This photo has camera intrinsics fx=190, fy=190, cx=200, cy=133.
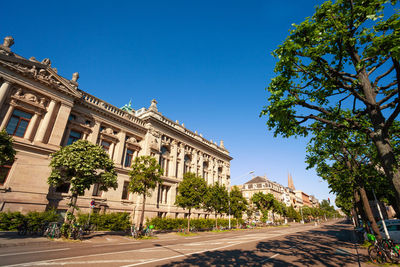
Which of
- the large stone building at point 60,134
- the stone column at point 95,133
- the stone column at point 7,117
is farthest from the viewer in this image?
the stone column at point 95,133

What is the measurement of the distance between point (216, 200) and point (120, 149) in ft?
63.3

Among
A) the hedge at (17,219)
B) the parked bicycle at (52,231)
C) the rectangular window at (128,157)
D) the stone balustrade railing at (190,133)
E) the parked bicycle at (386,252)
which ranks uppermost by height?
the stone balustrade railing at (190,133)

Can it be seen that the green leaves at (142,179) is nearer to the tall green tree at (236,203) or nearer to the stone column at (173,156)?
the stone column at (173,156)

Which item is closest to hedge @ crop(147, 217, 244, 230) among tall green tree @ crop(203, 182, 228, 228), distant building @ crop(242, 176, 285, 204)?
tall green tree @ crop(203, 182, 228, 228)

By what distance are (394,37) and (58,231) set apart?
74.2ft

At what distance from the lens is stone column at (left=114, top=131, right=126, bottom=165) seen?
92.4 feet

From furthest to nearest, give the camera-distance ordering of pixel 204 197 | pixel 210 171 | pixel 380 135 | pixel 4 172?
1. pixel 210 171
2. pixel 204 197
3. pixel 4 172
4. pixel 380 135

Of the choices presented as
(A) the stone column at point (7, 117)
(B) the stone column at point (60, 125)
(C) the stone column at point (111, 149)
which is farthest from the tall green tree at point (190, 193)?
(A) the stone column at point (7, 117)

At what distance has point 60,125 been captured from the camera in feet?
72.6

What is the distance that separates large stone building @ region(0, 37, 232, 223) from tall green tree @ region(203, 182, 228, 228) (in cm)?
537

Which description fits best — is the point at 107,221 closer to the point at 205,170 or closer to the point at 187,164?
the point at 187,164

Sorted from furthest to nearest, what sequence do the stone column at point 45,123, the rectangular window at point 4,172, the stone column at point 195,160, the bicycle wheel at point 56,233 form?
the stone column at point 195,160, the stone column at point 45,123, the rectangular window at point 4,172, the bicycle wheel at point 56,233

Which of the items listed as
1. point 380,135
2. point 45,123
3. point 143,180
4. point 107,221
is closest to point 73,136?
point 45,123

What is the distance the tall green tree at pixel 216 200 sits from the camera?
3309 cm
